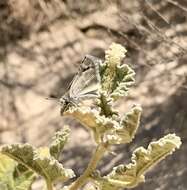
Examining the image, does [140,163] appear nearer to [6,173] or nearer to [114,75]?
[114,75]

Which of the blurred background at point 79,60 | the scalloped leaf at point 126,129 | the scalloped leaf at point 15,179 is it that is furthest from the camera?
the blurred background at point 79,60

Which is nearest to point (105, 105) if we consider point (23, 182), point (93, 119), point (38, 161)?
point (93, 119)

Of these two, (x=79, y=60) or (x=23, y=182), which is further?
(x=79, y=60)

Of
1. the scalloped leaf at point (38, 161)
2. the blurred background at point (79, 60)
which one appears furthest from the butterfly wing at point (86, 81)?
the blurred background at point (79, 60)

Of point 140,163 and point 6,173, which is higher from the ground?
point 6,173

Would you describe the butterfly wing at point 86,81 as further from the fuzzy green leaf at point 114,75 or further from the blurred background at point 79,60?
the blurred background at point 79,60

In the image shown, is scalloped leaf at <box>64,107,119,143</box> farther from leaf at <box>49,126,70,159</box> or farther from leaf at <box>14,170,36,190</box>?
leaf at <box>14,170,36,190</box>
